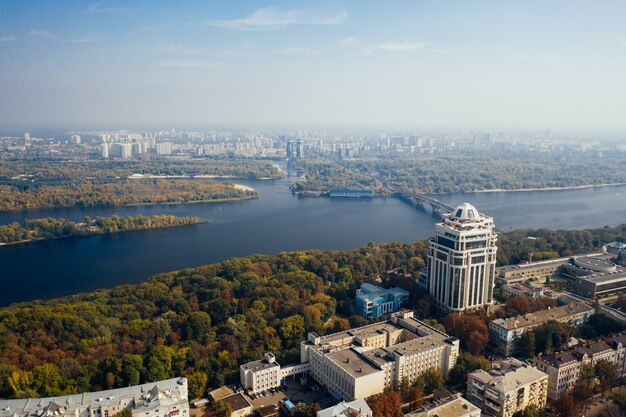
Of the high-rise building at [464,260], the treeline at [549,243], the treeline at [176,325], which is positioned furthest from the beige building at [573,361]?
the treeline at [549,243]

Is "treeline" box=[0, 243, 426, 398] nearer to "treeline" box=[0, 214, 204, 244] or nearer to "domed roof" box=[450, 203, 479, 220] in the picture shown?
"domed roof" box=[450, 203, 479, 220]

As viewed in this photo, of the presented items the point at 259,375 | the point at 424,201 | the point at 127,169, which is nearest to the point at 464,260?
the point at 259,375

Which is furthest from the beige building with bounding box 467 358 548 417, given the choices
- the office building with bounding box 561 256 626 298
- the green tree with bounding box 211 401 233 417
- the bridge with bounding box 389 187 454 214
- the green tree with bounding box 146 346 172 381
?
the bridge with bounding box 389 187 454 214

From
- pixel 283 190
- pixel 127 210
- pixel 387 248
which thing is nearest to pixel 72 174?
pixel 127 210

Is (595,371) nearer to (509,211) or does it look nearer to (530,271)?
(530,271)

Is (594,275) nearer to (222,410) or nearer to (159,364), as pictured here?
(222,410)

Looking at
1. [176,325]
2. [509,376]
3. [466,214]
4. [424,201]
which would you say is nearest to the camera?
[509,376]
